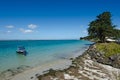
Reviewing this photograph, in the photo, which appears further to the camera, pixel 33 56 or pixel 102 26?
pixel 102 26

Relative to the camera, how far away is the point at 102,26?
55875 mm

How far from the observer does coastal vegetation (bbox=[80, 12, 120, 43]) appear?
56.3 meters

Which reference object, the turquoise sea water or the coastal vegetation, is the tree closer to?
the coastal vegetation

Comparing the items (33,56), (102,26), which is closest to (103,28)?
(102,26)

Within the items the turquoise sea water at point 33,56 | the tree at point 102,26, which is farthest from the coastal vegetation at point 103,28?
the turquoise sea water at point 33,56

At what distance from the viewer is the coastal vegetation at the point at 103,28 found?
185 ft

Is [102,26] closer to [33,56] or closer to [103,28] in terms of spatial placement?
[103,28]

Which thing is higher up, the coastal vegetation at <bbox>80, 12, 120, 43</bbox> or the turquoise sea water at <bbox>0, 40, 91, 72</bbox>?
the coastal vegetation at <bbox>80, 12, 120, 43</bbox>

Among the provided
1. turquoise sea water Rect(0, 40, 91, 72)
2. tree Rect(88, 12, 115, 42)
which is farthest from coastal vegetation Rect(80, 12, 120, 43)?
turquoise sea water Rect(0, 40, 91, 72)

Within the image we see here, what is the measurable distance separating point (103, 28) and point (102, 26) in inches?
27.3

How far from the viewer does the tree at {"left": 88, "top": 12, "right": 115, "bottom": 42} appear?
56.2 m

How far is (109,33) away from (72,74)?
36060 mm

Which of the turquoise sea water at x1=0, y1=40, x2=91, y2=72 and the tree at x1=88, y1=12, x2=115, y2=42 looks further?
the tree at x1=88, y1=12, x2=115, y2=42

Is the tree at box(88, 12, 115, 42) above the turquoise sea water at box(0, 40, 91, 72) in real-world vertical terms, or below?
above
